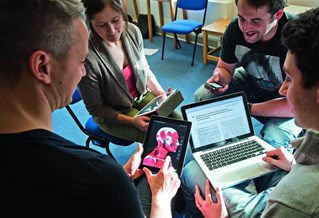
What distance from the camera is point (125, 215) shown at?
660 millimetres

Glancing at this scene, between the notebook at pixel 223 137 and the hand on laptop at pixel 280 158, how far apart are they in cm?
4

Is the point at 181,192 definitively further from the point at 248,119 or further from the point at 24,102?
the point at 24,102

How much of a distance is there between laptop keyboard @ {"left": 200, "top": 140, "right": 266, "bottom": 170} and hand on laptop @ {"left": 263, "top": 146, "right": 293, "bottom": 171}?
0.25 ft

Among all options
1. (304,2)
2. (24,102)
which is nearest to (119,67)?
(24,102)

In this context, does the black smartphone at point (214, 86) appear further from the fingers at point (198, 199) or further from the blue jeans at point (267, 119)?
the fingers at point (198, 199)

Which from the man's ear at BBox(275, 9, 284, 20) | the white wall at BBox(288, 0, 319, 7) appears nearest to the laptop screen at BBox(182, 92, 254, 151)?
the man's ear at BBox(275, 9, 284, 20)

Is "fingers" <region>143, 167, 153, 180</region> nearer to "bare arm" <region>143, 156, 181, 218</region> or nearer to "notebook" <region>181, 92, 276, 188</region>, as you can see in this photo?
"bare arm" <region>143, 156, 181, 218</region>

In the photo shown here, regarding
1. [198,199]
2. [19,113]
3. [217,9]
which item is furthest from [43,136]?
[217,9]

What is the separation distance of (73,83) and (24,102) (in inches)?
5.8

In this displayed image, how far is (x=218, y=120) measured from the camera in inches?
53.2

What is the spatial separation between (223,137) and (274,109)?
1.35ft

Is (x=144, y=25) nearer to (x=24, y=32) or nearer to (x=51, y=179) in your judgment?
(x=24, y=32)

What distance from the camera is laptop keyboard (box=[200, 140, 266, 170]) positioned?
1272 mm

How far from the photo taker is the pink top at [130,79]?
1.69 meters
